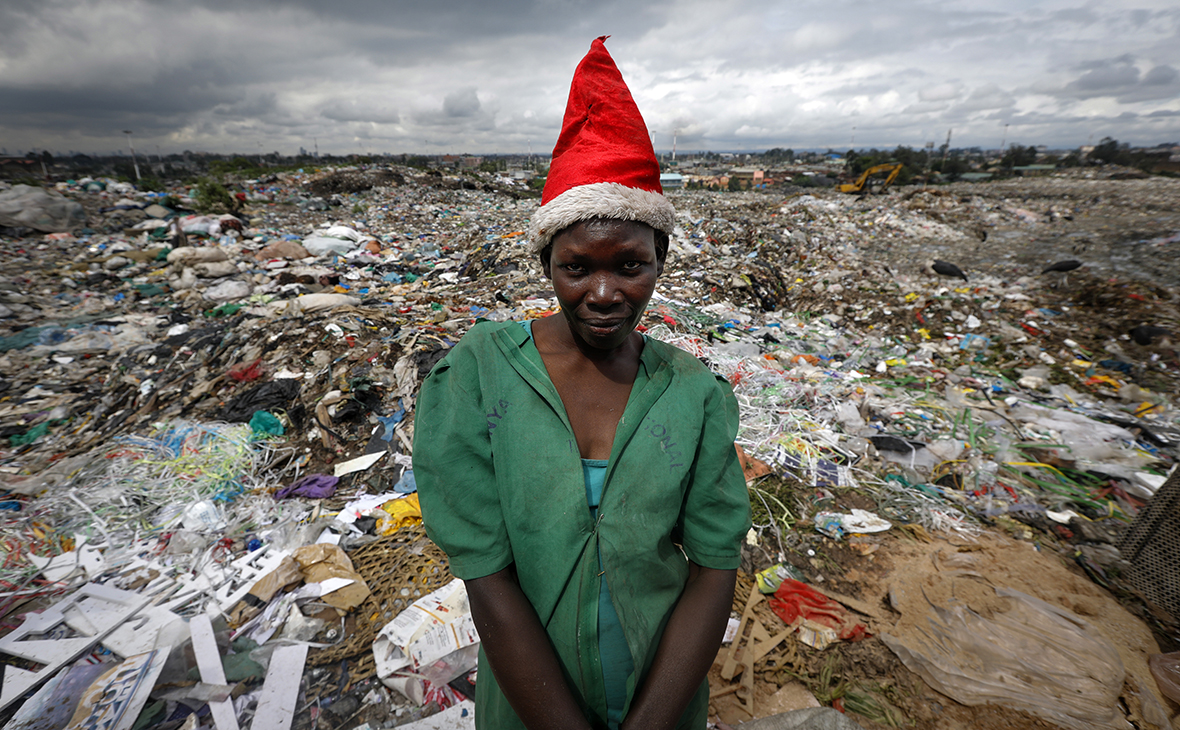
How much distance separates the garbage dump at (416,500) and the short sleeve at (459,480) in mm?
1472

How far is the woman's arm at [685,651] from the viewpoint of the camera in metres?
0.89

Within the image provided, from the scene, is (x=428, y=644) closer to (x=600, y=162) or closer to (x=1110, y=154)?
(x=600, y=162)

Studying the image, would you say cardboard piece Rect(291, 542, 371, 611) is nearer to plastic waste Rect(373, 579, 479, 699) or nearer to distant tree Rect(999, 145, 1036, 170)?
plastic waste Rect(373, 579, 479, 699)

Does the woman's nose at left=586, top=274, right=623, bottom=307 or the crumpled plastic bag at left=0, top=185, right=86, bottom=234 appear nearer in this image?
the woman's nose at left=586, top=274, right=623, bottom=307

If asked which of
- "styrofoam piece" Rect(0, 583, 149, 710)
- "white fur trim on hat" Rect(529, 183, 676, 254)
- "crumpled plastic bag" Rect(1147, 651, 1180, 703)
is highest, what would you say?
"white fur trim on hat" Rect(529, 183, 676, 254)

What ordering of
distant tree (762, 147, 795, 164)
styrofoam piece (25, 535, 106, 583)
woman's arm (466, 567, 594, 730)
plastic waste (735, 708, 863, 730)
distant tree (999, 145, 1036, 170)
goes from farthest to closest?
1. distant tree (762, 147, 795, 164)
2. distant tree (999, 145, 1036, 170)
3. styrofoam piece (25, 535, 106, 583)
4. plastic waste (735, 708, 863, 730)
5. woman's arm (466, 567, 594, 730)

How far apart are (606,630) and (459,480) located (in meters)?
0.43

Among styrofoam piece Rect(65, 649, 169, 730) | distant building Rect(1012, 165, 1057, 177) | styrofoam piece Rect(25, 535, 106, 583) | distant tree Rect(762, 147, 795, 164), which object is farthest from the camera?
distant tree Rect(762, 147, 795, 164)

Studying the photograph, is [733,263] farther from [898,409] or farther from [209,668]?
[209,668]

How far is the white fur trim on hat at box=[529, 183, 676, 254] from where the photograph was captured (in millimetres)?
906

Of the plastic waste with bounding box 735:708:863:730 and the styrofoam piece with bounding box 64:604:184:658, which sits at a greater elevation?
the plastic waste with bounding box 735:708:863:730

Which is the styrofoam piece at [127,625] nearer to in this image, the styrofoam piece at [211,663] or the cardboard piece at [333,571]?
the styrofoam piece at [211,663]

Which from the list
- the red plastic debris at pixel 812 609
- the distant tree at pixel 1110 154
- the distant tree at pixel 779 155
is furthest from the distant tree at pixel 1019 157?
the red plastic debris at pixel 812 609

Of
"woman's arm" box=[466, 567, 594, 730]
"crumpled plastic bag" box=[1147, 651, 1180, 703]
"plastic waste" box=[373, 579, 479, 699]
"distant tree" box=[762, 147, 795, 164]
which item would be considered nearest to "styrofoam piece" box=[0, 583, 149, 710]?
"plastic waste" box=[373, 579, 479, 699]
